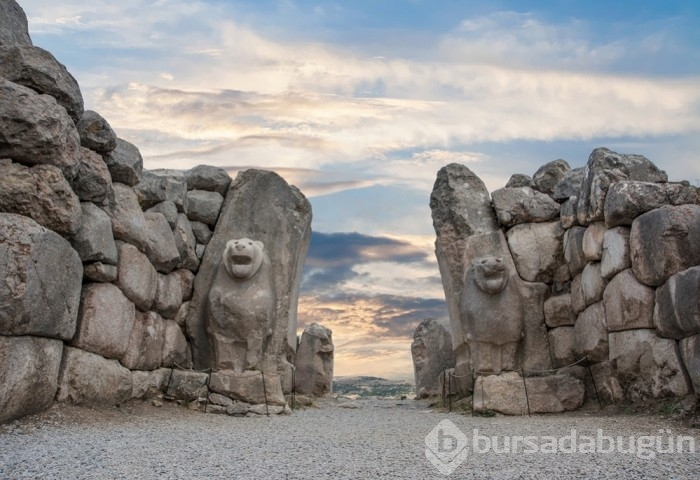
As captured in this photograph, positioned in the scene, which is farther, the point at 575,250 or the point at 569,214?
the point at 569,214

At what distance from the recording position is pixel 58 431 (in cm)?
706

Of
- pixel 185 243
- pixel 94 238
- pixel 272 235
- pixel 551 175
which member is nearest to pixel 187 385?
pixel 185 243

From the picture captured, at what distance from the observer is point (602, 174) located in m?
10.1

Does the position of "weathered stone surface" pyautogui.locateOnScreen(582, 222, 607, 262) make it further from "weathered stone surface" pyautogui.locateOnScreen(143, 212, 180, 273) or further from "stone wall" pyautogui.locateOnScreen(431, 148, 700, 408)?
"weathered stone surface" pyautogui.locateOnScreen(143, 212, 180, 273)

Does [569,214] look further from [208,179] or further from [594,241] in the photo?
[208,179]

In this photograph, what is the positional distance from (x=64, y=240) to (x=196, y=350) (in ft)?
12.5

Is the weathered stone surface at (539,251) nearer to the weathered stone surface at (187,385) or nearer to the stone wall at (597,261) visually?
the stone wall at (597,261)

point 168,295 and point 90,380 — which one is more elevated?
point 168,295

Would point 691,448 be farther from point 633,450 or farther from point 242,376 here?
point 242,376

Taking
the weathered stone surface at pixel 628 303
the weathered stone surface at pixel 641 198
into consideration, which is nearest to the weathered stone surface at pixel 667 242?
the weathered stone surface at pixel 628 303

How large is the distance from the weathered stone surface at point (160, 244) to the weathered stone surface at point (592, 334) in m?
5.78

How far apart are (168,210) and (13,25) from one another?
3355 mm

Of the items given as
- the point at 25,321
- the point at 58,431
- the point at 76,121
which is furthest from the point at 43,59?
the point at 58,431

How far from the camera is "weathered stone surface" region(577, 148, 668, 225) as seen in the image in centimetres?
1015
